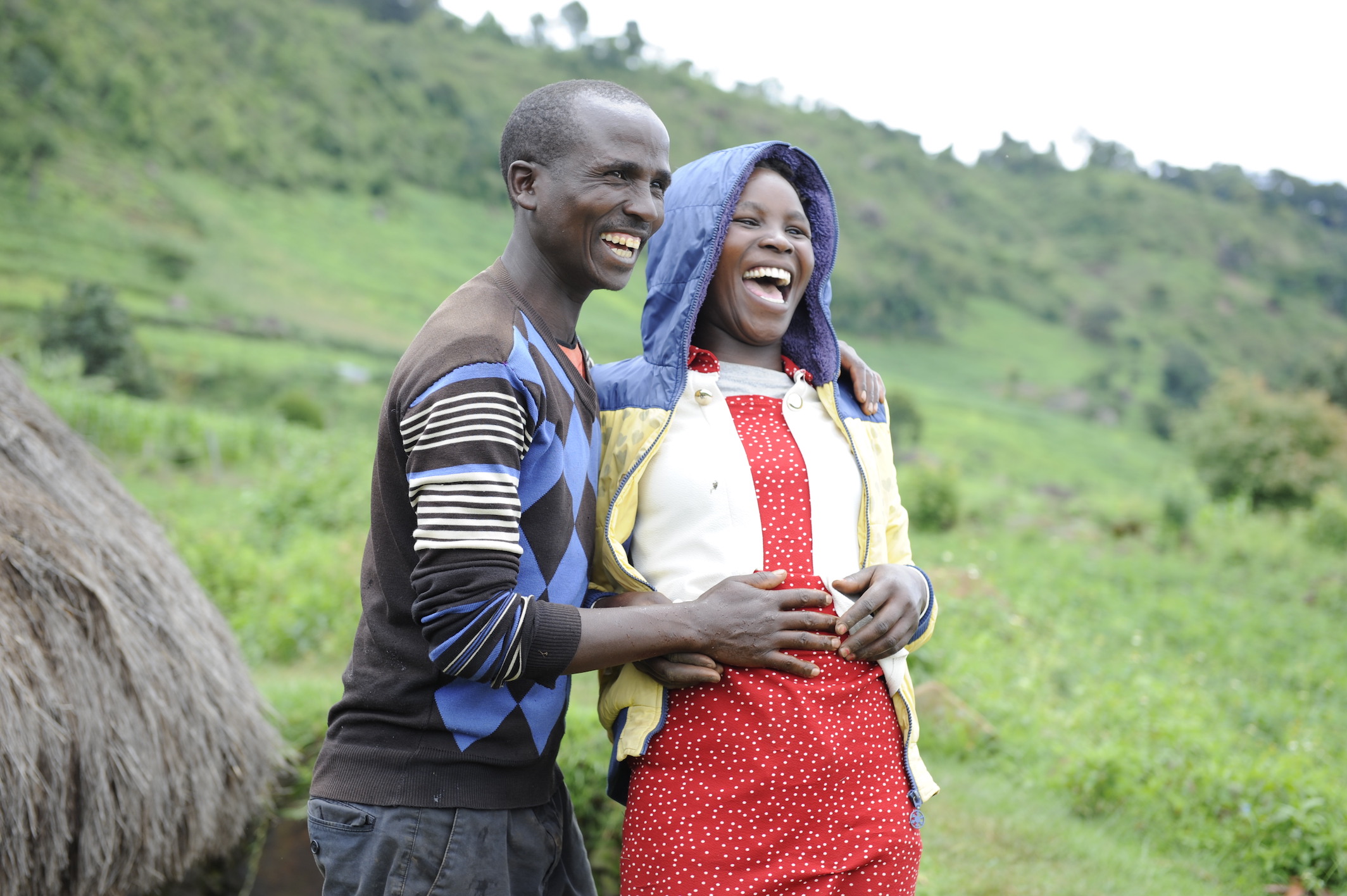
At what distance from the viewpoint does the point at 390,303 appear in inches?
1452

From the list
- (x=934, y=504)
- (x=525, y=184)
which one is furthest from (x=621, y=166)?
(x=934, y=504)

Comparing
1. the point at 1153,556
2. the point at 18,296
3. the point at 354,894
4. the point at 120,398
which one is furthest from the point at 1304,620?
the point at 18,296

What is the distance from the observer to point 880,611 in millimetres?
1949

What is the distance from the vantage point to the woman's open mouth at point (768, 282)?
219 centimetres

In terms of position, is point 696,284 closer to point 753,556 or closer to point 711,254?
point 711,254

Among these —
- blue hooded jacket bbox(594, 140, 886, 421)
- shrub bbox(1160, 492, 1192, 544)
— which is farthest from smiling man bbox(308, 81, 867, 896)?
shrub bbox(1160, 492, 1192, 544)

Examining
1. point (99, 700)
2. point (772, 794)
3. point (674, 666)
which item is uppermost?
point (674, 666)

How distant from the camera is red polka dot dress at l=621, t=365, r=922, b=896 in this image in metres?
1.88

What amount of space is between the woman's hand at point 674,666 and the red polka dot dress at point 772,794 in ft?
0.22

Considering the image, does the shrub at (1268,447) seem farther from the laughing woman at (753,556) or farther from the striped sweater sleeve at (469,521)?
the striped sweater sleeve at (469,521)

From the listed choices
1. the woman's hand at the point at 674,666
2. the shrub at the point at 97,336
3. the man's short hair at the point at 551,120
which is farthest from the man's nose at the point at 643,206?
the shrub at the point at 97,336

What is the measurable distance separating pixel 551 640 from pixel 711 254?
2.96 feet

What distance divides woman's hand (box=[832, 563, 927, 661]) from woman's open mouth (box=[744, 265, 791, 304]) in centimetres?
62

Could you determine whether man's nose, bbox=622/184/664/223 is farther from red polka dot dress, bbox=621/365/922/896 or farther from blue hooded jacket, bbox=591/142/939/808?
red polka dot dress, bbox=621/365/922/896
